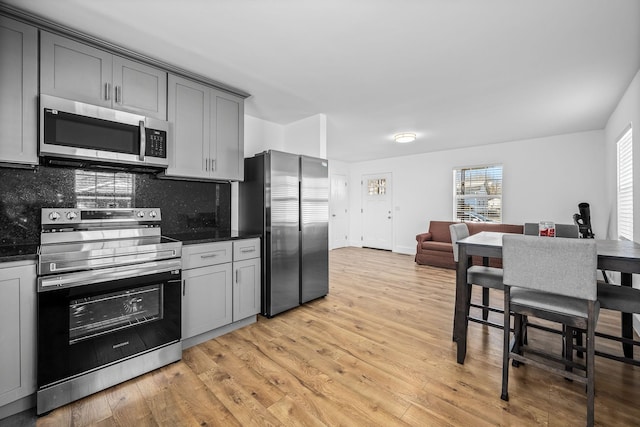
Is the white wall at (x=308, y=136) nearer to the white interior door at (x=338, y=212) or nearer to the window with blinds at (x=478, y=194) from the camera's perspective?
the white interior door at (x=338, y=212)

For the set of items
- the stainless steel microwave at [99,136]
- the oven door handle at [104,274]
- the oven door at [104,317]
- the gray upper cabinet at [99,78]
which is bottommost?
the oven door at [104,317]

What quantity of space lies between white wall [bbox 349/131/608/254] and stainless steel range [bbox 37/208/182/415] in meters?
5.91

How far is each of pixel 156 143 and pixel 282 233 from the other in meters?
1.49

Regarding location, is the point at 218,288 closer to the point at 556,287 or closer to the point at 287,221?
the point at 287,221

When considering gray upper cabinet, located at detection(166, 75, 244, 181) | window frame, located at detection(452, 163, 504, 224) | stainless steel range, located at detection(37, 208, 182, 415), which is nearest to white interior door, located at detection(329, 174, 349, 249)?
window frame, located at detection(452, 163, 504, 224)

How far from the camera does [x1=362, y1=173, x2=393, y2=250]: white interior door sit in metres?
7.40

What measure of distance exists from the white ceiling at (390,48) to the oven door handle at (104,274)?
1728mm

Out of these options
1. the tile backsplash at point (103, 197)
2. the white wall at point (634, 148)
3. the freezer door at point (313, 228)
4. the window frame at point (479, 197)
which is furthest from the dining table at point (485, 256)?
the window frame at point (479, 197)

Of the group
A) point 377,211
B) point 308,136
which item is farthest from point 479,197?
point 308,136

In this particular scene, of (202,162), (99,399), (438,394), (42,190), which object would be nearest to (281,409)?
(438,394)

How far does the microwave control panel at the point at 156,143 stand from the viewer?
231 cm

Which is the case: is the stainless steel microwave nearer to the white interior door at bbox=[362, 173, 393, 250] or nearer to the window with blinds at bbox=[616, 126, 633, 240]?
the window with blinds at bbox=[616, 126, 633, 240]

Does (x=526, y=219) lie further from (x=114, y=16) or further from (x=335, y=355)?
(x=114, y=16)

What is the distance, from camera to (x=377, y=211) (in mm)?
7637
